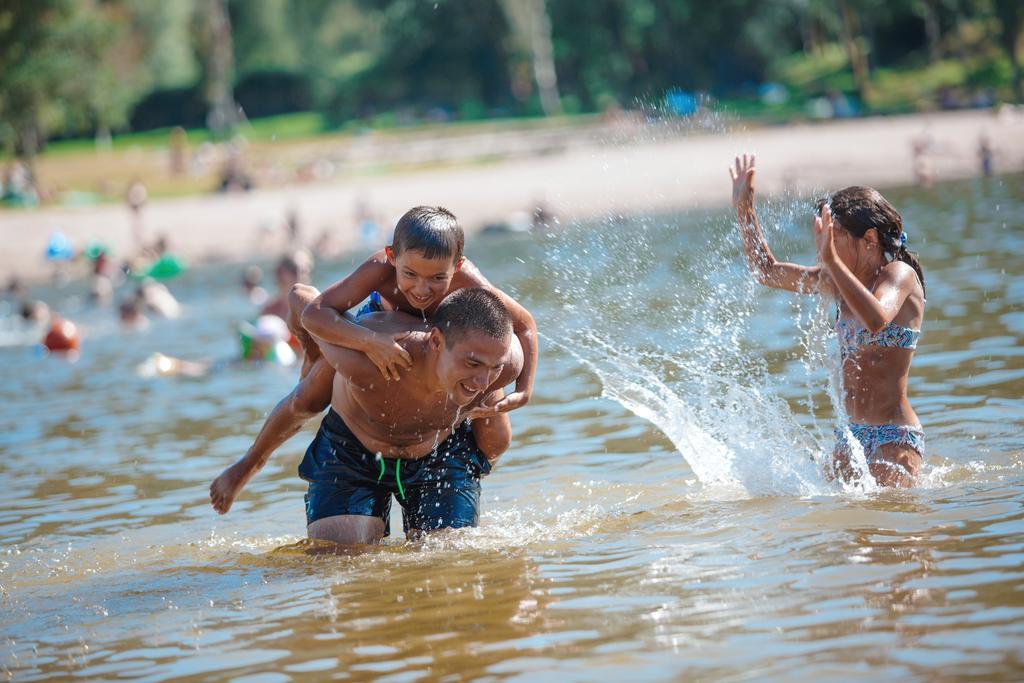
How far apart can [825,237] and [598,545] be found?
1771 millimetres

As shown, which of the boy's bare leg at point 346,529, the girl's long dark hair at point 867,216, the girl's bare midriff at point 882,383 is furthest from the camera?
the girl's bare midriff at point 882,383

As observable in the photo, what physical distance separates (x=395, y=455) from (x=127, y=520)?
8.75ft

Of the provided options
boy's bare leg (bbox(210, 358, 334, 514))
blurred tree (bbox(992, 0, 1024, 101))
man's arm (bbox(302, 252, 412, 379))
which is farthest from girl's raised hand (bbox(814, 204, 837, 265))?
blurred tree (bbox(992, 0, 1024, 101))

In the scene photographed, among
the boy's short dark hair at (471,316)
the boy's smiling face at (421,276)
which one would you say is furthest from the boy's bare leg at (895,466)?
the boy's smiling face at (421,276)

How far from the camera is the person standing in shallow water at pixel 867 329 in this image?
6.32m

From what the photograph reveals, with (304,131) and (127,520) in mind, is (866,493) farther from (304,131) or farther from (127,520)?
(304,131)

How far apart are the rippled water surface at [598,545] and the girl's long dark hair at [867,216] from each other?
72cm

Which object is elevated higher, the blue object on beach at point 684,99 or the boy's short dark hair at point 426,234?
the blue object on beach at point 684,99

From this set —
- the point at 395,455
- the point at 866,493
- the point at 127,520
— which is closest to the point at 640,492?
the point at 866,493

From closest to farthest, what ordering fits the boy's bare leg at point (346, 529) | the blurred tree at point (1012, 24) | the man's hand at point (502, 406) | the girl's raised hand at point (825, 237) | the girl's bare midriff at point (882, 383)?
the man's hand at point (502, 406), the girl's raised hand at point (825, 237), the boy's bare leg at point (346, 529), the girl's bare midriff at point (882, 383), the blurred tree at point (1012, 24)

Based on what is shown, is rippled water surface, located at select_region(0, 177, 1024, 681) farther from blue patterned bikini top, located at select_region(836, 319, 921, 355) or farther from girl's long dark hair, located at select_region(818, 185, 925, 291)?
girl's long dark hair, located at select_region(818, 185, 925, 291)

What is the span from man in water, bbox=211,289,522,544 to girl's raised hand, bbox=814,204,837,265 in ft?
4.80

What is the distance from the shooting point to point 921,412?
335 inches

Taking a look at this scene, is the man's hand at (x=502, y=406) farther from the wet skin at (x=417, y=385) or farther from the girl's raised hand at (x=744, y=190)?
the girl's raised hand at (x=744, y=190)
